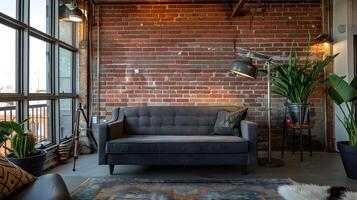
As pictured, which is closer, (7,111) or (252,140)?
(7,111)

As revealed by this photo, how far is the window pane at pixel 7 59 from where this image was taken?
2.96 meters

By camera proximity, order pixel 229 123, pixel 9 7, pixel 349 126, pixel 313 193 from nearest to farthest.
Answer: pixel 313 193 < pixel 9 7 < pixel 349 126 < pixel 229 123

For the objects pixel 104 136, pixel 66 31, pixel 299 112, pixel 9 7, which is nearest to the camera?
pixel 9 7

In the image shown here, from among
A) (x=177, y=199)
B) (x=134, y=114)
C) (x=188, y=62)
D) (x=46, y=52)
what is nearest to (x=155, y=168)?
(x=134, y=114)

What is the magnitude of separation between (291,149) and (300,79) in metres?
1.34

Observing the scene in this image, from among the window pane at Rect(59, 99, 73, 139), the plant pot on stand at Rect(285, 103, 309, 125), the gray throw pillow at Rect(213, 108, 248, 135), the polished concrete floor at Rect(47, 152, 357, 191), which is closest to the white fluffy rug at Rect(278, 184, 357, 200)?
the polished concrete floor at Rect(47, 152, 357, 191)

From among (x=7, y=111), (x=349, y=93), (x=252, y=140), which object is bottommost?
(x=252, y=140)

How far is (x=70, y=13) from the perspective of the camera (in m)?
3.88

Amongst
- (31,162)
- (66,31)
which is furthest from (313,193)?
(66,31)

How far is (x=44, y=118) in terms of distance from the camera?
3.88m

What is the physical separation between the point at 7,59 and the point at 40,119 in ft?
3.38

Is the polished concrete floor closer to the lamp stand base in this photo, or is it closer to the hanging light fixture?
the lamp stand base

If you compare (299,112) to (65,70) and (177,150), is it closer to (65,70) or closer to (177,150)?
(177,150)

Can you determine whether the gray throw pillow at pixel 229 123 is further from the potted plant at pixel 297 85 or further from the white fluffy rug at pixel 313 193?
the white fluffy rug at pixel 313 193
